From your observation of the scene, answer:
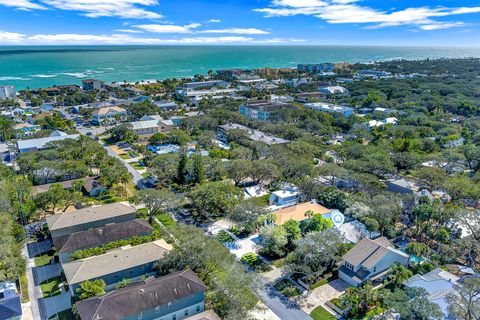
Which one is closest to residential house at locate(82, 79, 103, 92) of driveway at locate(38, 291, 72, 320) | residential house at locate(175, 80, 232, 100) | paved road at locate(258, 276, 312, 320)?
residential house at locate(175, 80, 232, 100)

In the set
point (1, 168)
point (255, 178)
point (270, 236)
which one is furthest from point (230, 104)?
point (270, 236)

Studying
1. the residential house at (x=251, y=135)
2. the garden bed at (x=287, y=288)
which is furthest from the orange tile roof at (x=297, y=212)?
the residential house at (x=251, y=135)

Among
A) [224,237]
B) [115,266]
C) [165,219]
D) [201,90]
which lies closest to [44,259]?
[115,266]

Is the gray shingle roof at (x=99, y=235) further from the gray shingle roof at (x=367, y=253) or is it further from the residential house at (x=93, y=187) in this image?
the gray shingle roof at (x=367, y=253)

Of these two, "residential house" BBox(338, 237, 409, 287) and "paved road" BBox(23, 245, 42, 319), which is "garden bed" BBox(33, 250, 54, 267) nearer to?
"paved road" BBox(23, 245, 42, 319)

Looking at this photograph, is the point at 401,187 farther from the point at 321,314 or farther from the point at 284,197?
the point at 321,314

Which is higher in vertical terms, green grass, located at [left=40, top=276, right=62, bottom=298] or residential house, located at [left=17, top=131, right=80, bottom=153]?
residential house, located at [left=17, top=131, right=80, bottom=153]

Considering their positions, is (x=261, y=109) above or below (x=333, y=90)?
below
